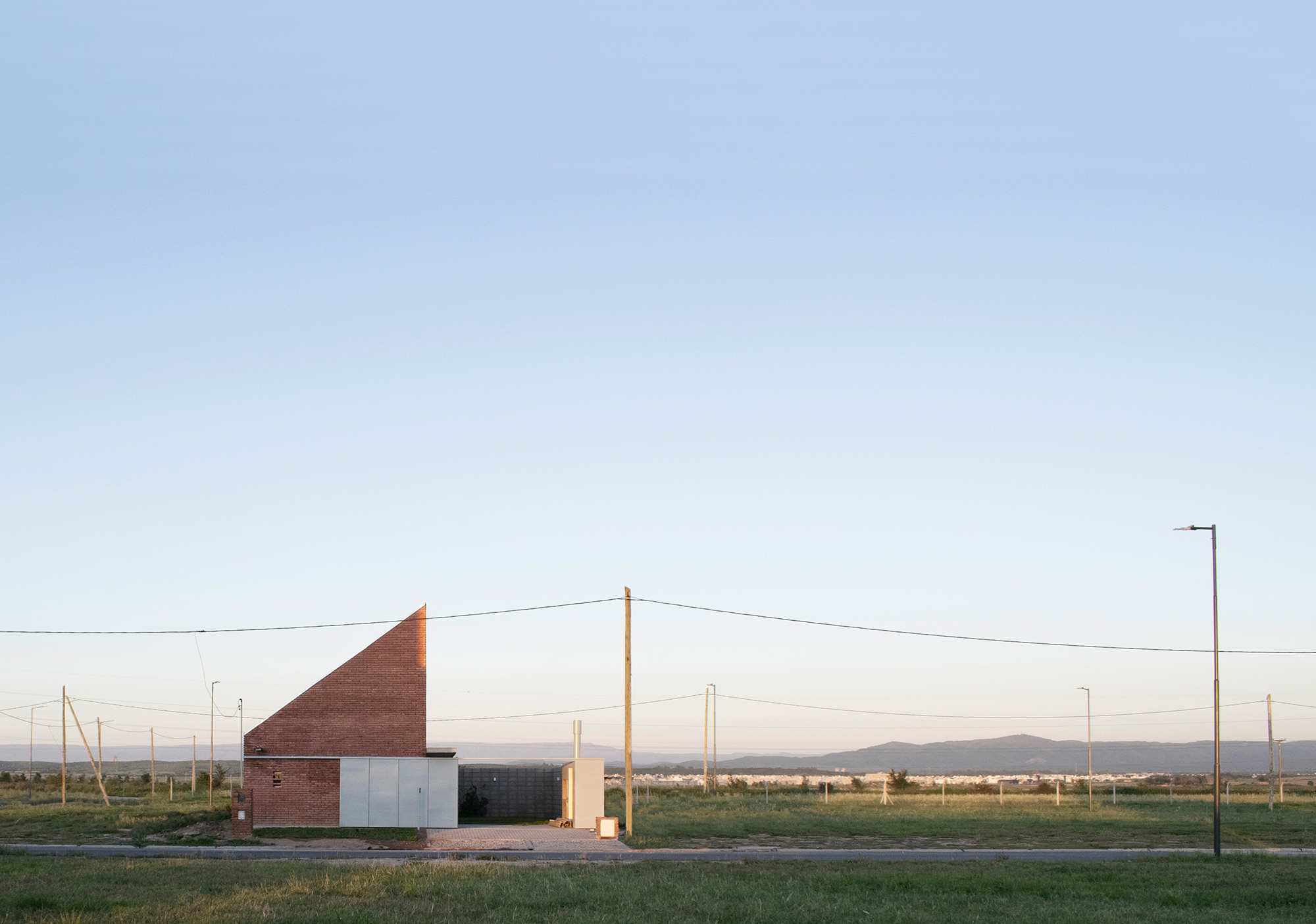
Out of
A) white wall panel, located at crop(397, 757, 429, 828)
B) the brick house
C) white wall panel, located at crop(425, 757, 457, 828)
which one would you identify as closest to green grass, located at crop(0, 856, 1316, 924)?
the brick house

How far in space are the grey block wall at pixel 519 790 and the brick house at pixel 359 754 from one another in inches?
417

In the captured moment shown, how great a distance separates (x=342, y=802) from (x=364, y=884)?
2062 centimetres

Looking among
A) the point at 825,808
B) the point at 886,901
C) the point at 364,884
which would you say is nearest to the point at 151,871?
the point at 364,884

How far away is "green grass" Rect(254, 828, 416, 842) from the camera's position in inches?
1566

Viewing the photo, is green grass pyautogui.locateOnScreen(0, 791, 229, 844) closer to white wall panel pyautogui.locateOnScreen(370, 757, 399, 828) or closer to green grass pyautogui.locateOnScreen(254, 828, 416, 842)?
green grass pyautogui.locateOnScreen(254, 828, 416, 842)

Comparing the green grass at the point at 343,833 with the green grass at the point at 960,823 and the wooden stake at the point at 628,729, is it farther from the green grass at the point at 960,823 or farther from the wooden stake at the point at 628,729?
the green grass at the point at 960,823

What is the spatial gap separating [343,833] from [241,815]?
344 cm

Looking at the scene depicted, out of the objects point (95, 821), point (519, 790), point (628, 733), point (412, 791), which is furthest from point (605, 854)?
point (95, 821)

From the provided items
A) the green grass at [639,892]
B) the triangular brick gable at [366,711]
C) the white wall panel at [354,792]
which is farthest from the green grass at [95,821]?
the green grass at [639,892]

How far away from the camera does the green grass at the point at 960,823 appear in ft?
131

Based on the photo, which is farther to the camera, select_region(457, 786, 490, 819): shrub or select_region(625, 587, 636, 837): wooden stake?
select_region(457, 786, 490, 819): shrub

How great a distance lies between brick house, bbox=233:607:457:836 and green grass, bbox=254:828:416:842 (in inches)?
14.8

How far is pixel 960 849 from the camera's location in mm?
36719

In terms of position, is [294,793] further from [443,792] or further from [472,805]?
[472,805]
